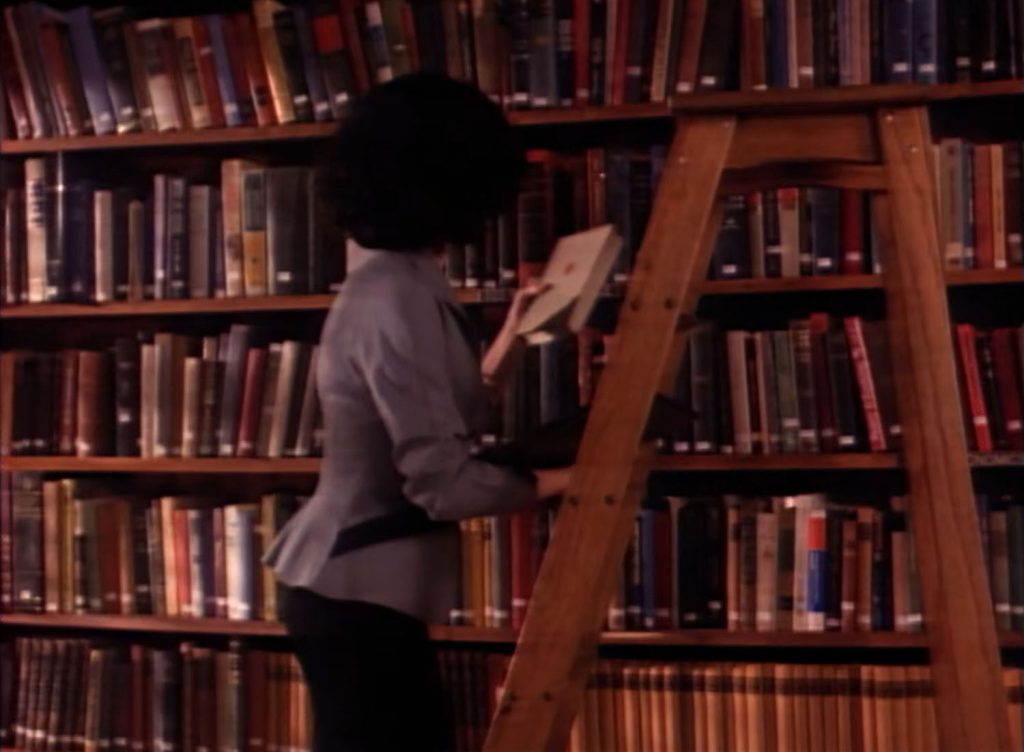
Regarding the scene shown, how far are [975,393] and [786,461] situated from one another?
1.06 feet

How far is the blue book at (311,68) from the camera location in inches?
93.3

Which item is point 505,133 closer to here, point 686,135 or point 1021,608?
point 686,135

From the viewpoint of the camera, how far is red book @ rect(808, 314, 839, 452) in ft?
7.26

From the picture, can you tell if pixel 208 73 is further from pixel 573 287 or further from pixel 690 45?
pixel 573 287

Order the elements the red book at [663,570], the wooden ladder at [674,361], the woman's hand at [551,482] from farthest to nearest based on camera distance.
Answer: the red book at [663,570]
the woman's hand at [551,482]
the wooden ladder at [674,361]

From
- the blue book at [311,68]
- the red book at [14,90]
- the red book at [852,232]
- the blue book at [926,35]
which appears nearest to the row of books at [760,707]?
the red book at [852,232]

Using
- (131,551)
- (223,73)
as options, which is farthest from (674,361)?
(131,551)

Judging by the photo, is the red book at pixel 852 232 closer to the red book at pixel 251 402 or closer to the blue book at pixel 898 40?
the blue book at pixel 898 40

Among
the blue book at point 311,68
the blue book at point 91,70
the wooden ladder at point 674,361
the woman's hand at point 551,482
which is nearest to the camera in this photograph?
the wooden ladder at point 674,361

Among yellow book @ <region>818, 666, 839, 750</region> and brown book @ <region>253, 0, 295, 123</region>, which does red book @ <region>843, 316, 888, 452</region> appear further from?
brown book @ <region>253, 0, 295, 123</region>

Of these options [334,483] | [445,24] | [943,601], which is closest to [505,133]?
[334,483]

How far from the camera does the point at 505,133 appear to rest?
156 cm

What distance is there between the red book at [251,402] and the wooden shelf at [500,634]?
33cm

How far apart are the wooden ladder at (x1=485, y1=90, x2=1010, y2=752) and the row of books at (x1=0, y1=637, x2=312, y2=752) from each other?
1.10 m
